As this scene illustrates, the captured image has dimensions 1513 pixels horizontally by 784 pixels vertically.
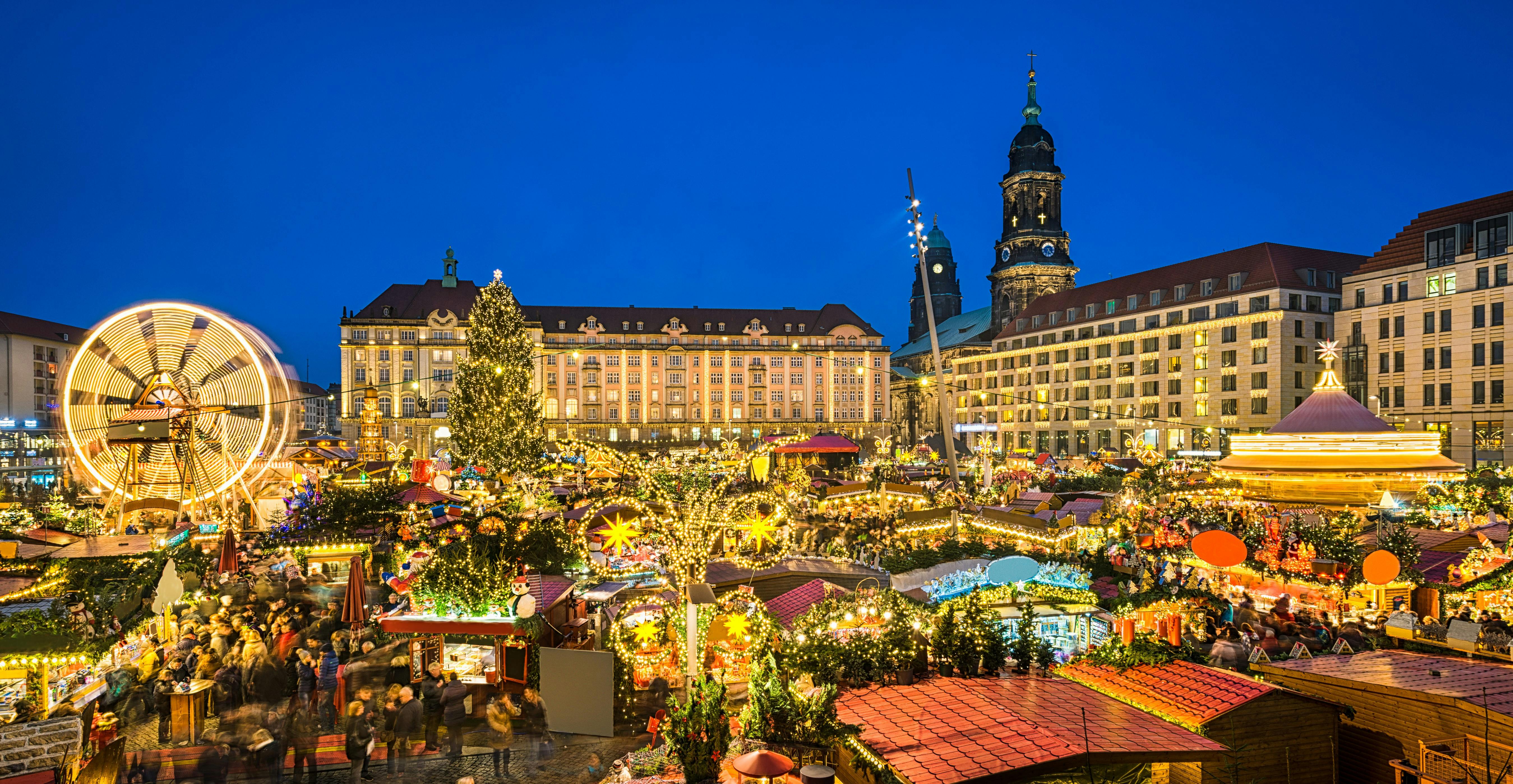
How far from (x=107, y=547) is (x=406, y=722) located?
13.2 metres

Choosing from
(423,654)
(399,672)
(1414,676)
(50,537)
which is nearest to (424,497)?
(50,537)

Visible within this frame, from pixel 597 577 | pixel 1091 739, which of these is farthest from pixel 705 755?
pixel 597 577

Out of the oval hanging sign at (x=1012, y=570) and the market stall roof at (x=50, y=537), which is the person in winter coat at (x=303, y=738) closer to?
the oval hanging sign at (x=1012, y=570)

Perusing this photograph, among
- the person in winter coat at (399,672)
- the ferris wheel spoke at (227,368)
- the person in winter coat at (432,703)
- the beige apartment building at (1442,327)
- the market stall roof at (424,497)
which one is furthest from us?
the beige apartment building at (1442,327)

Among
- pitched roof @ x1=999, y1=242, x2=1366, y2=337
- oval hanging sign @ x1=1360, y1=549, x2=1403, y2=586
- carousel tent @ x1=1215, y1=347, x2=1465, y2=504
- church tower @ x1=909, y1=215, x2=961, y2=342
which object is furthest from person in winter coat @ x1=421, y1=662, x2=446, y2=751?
church tower @ x1=909, y1=215, x2=961, y2=342

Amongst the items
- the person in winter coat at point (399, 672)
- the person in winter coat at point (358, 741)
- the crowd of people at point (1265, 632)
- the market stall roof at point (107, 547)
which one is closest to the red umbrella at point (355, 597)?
the person in winter coat at point (399, 672)

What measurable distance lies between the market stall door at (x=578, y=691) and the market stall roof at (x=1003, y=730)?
3.90 meters

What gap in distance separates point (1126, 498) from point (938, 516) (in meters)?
4.87

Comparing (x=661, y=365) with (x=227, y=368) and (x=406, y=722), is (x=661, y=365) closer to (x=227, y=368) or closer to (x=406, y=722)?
(x=227, y=368)

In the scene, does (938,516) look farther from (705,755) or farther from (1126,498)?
(705,755)

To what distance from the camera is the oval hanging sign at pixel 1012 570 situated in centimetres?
1280

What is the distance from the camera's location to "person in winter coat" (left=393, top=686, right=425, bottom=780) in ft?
36.3

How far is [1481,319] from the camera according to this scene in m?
47.5

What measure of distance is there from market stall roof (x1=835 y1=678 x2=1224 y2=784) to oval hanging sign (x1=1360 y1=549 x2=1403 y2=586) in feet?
25.7
